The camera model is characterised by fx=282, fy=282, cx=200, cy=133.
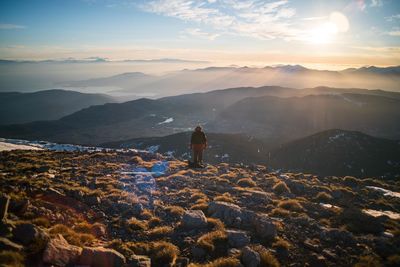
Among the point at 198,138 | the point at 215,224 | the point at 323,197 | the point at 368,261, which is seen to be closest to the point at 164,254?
the point at 215,224

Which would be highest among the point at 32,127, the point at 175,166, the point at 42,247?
the point at 42,247

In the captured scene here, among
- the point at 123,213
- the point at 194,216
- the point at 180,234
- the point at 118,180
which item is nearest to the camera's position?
the point at 180,234

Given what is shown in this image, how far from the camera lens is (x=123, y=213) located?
10.5m

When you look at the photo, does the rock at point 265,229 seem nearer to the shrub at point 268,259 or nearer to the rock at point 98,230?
the shrub at point 268,259

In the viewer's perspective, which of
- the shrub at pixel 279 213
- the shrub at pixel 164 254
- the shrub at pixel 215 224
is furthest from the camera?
the shrub at pixel 279 213

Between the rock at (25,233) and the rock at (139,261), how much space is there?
2201mm

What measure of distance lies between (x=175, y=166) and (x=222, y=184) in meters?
5.57

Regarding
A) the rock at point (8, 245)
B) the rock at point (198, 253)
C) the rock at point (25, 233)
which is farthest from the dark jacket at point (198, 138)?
the rock at point (8, 245)

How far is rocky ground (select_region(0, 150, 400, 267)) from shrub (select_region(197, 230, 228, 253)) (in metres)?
0.03

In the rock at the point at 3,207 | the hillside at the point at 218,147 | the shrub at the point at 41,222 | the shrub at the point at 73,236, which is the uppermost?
the rock at the point at 3,207

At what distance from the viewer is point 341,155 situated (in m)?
84.6

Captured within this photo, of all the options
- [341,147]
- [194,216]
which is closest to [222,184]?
[194,216]

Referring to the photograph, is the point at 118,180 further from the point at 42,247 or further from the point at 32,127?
the point at 32,127

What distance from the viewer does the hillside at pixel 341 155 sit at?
7731 centimetres
